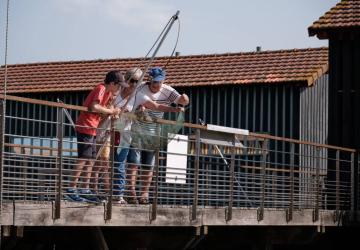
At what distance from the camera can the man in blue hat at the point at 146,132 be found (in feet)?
40.0

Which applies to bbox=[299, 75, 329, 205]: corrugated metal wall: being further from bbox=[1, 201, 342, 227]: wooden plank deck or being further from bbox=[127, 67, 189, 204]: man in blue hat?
bbox=[127, 67, 189, 204]: man in blue hat

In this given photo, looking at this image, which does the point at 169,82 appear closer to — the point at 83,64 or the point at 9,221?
the point at 83,64

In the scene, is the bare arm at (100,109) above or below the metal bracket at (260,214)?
above

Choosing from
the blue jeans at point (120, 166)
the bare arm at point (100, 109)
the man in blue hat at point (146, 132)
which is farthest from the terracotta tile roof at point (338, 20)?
the bare arm at point (100, 109)

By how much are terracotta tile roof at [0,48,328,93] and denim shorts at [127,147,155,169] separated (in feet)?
45.0

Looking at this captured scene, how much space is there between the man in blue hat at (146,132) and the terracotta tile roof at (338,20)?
31.0ft

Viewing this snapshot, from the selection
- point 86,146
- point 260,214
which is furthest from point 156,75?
point 260,214

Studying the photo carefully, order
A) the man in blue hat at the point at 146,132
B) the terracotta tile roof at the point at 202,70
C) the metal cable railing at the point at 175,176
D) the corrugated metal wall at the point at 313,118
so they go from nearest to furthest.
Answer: the metal cable railing at the point at 175,176
the man in blue hat at the point at 146,132
the corrugated metal wall at the point at 313,118
the terracotta tile roof at the point at 202,70

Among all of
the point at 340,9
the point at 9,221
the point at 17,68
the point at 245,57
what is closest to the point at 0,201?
the point at 9,221

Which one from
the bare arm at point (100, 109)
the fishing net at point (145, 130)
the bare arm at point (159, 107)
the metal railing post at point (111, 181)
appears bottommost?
the metal railing post at point (111, 181)

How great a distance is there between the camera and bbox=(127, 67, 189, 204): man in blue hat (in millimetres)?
12203

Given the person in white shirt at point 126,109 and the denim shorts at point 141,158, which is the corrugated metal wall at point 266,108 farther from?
the denim shorts at point 141,158

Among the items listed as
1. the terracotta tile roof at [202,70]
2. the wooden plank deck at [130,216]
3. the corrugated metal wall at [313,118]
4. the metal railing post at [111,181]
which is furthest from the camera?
the terracotta tile roof at [202,70]

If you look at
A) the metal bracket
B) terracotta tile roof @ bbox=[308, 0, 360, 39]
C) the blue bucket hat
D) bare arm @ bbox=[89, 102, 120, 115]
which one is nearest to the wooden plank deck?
the metal bracket
